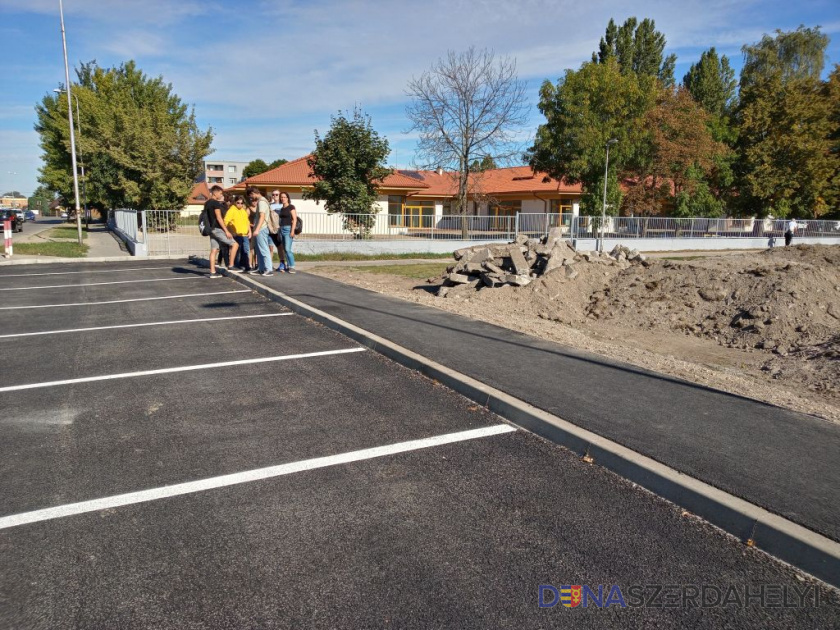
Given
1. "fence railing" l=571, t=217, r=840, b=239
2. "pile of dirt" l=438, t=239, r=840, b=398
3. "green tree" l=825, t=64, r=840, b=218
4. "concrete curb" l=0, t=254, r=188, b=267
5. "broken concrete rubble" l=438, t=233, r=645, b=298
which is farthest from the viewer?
"green tree" l=825, t=64, r=840, b=218

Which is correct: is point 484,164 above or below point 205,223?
above

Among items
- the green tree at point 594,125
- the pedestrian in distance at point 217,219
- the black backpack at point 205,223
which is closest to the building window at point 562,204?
the green tree at point 594,125

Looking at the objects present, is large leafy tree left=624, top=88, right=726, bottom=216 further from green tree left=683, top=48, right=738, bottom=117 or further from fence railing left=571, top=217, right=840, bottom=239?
green tree left=683, top=48, right=738, bottom=117

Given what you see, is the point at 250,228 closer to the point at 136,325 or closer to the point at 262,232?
the point at 262,232

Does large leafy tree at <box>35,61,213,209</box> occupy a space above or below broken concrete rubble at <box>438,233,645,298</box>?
above

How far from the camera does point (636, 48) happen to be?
2089 inches

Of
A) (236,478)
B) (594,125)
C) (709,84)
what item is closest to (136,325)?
(236,478)

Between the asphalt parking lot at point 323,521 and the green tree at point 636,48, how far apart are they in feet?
168

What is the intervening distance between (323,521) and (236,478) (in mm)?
827

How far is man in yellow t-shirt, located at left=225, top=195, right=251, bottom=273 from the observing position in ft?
44.0

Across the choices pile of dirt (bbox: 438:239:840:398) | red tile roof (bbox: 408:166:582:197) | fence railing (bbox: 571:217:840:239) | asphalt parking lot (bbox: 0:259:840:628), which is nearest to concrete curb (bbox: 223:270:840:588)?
asphalt parking lot (bbox: 0:259:840:628)

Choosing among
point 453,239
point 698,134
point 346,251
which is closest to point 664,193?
point 698,134

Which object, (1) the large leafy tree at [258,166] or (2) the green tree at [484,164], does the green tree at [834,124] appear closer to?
(2) the green tree at [484,164]

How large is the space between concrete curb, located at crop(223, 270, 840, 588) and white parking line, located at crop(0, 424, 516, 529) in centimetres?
34
